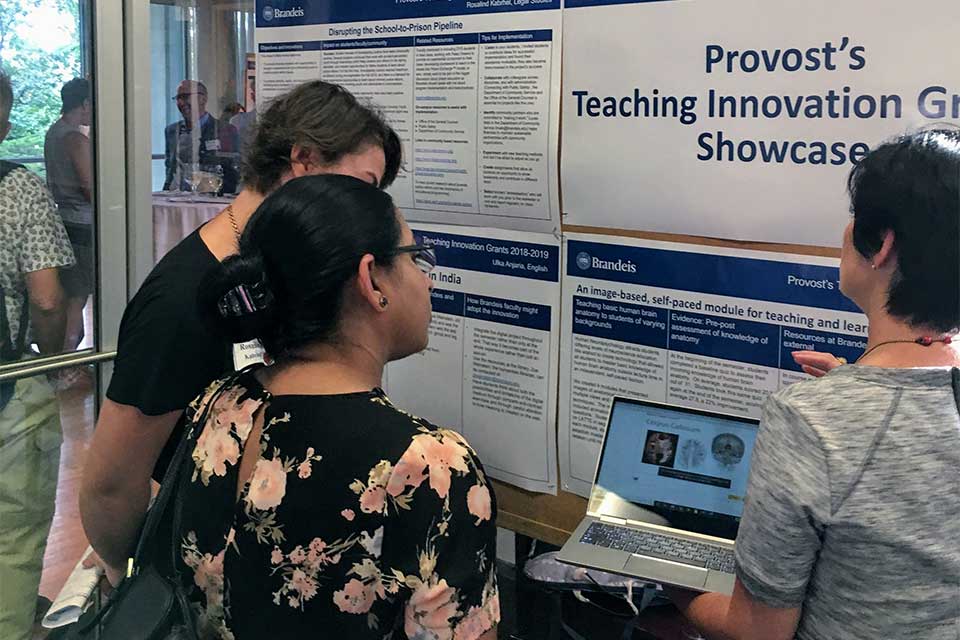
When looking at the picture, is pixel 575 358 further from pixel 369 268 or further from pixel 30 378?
pixel 30 378

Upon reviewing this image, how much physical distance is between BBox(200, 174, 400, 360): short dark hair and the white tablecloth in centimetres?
194

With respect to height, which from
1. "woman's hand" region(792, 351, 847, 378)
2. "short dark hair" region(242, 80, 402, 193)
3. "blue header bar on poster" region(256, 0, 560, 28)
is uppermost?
"blue header bar on poster" region(256, 0, 560, 28)

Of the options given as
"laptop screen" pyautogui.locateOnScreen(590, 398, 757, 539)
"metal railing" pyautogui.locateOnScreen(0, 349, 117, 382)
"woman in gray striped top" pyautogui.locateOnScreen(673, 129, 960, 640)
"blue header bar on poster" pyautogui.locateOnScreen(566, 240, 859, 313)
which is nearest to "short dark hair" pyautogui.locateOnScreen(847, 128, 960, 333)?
"woman in gray striped top" pyautogui.locateOnScreen(673, 129, 960, 640)

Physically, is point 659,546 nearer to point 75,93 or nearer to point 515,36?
point 515,36

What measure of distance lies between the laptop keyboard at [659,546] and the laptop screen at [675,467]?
0.03 metres

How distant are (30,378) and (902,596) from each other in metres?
2.49

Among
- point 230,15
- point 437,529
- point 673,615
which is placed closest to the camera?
point 437,529

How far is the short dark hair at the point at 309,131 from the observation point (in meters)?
1.59

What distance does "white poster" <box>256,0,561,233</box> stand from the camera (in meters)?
1.84

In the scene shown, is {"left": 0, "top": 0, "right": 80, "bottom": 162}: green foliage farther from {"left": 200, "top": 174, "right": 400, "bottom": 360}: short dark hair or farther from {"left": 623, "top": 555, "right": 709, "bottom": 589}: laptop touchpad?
{"left": 623, "top": 555, "right": 709, "bottom": 589}: laptop touchpad

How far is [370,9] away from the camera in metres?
2.13

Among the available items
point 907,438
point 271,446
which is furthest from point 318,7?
point 907,438

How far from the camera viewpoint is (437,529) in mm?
1005

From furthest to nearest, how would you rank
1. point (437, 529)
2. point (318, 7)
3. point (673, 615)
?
point (318, 7) < point (673, 615) < point (437, 529)
